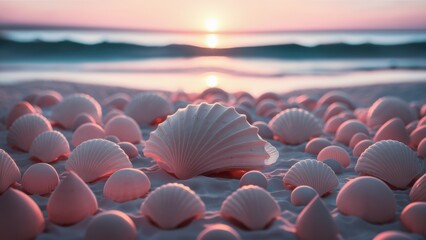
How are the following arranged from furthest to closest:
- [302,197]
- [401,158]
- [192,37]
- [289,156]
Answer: [192,37] → [289,156] → [401,158] → [302,197]

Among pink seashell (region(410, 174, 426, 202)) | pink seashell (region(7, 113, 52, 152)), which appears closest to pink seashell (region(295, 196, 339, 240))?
pink seashell (region(410, 174, 426, 202))

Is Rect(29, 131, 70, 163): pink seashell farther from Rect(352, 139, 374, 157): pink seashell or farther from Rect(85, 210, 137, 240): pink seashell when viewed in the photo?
Rect(352, 139, 374, 157): pink seashell

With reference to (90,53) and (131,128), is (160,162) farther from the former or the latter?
(90,53)

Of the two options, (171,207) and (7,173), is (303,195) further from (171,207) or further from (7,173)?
(7,173)

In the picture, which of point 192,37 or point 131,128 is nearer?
point 131,128

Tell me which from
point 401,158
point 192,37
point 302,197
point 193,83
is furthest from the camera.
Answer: point 192,37

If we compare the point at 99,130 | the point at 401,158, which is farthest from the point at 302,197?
the point at 99,130

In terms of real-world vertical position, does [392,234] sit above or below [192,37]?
below
